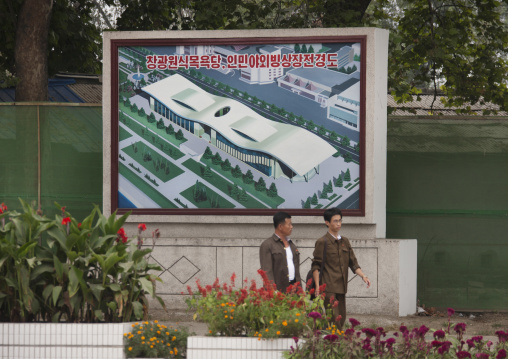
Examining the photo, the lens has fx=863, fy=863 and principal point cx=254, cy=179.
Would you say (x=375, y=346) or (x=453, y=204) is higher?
(x=453, y=204)

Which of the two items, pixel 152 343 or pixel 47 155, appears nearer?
pixel 152 343

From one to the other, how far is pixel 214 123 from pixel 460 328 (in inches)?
237

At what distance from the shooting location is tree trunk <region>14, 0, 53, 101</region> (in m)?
14.6

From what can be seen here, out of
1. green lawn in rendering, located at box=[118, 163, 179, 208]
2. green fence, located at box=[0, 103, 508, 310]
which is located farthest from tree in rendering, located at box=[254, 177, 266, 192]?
green fence, located at box=[0, 103, 508, 310]

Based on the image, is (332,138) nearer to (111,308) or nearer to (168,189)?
(168,189)

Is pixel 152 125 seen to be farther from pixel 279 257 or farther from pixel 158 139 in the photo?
pixel 279 257

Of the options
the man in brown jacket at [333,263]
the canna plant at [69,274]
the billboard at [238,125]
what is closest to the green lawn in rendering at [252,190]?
the billboard at [238,125]

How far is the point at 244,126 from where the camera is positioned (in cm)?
1214

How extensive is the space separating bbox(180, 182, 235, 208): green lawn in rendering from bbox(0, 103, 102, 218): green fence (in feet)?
5.46

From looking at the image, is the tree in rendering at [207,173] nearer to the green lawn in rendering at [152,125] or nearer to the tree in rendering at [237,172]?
the tree in rendering at [237,172]

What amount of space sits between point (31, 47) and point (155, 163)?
3.92 metres

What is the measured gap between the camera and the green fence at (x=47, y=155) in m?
13.0

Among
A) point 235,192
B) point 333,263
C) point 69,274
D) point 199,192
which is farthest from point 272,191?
point 69,274

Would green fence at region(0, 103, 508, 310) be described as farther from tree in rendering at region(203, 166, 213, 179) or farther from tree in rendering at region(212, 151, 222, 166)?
tree in rendering at region(212, 151, 222, 166)
